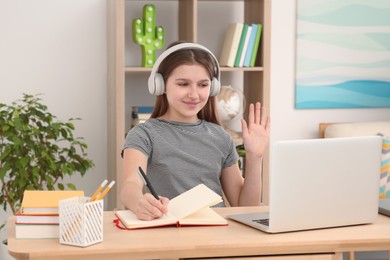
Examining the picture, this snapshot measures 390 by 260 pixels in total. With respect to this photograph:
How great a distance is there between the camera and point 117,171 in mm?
3578

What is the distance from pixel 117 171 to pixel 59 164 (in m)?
0.30

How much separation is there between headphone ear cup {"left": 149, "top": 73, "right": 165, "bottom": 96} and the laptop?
25.6 inches

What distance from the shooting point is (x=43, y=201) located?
1.77m

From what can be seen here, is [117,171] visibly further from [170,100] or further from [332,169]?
[332,169]

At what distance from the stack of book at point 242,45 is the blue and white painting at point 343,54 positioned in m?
0.44

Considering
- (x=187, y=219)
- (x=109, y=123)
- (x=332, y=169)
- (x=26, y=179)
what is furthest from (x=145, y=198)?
(x=109, y=123)

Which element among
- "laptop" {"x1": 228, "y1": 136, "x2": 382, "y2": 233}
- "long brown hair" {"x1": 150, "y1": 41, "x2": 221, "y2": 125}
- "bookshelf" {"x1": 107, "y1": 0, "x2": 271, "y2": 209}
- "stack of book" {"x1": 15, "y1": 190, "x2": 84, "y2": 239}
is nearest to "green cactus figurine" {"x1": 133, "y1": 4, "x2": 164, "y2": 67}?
"bookshelf" {"x1": 107, "y1": 0, "x2": 271, "y2": 209}

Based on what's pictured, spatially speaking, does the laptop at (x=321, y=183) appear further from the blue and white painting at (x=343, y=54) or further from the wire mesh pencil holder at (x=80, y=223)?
the blue and white painting at (x=343, y=54)

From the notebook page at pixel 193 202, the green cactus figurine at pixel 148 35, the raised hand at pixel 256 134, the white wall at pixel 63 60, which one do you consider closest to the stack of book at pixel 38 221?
the notebook page at pixel 193 202

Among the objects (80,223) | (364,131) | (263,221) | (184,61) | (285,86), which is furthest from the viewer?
(285,86)

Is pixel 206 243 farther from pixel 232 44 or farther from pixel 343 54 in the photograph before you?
pixel 343 54

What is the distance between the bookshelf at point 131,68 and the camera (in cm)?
353

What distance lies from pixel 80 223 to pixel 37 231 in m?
0.14

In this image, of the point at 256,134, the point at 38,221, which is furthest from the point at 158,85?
the point at 38,221
